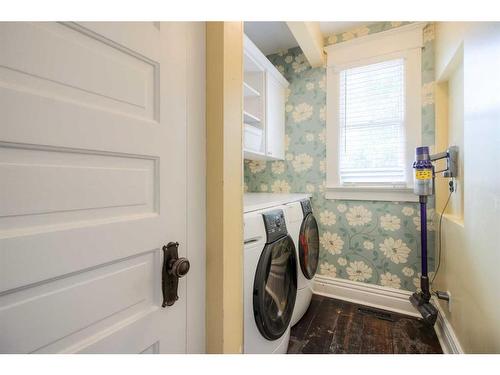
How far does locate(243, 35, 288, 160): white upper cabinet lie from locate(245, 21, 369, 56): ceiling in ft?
1.14

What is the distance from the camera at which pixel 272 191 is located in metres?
2.41

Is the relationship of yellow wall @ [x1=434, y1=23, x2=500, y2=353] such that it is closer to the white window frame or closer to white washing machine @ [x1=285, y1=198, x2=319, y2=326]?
the white window frame

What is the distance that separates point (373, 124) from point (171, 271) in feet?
6.82

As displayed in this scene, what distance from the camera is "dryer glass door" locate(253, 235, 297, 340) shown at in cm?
98

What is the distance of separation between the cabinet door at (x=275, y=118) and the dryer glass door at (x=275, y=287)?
102 centimetres

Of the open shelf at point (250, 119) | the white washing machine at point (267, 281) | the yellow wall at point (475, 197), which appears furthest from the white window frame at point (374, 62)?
the white washing machine at point (267, 281)

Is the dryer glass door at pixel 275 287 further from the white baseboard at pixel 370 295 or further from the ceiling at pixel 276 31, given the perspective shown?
the ceiling at pixel 276 31

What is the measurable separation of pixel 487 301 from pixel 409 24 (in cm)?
208

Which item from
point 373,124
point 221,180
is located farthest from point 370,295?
point 221,180

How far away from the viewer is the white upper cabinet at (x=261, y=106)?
1785 millimetres

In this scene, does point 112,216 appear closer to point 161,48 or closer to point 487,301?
point 161,48

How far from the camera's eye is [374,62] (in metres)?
1.95

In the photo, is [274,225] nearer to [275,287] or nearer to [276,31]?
[275,287]
